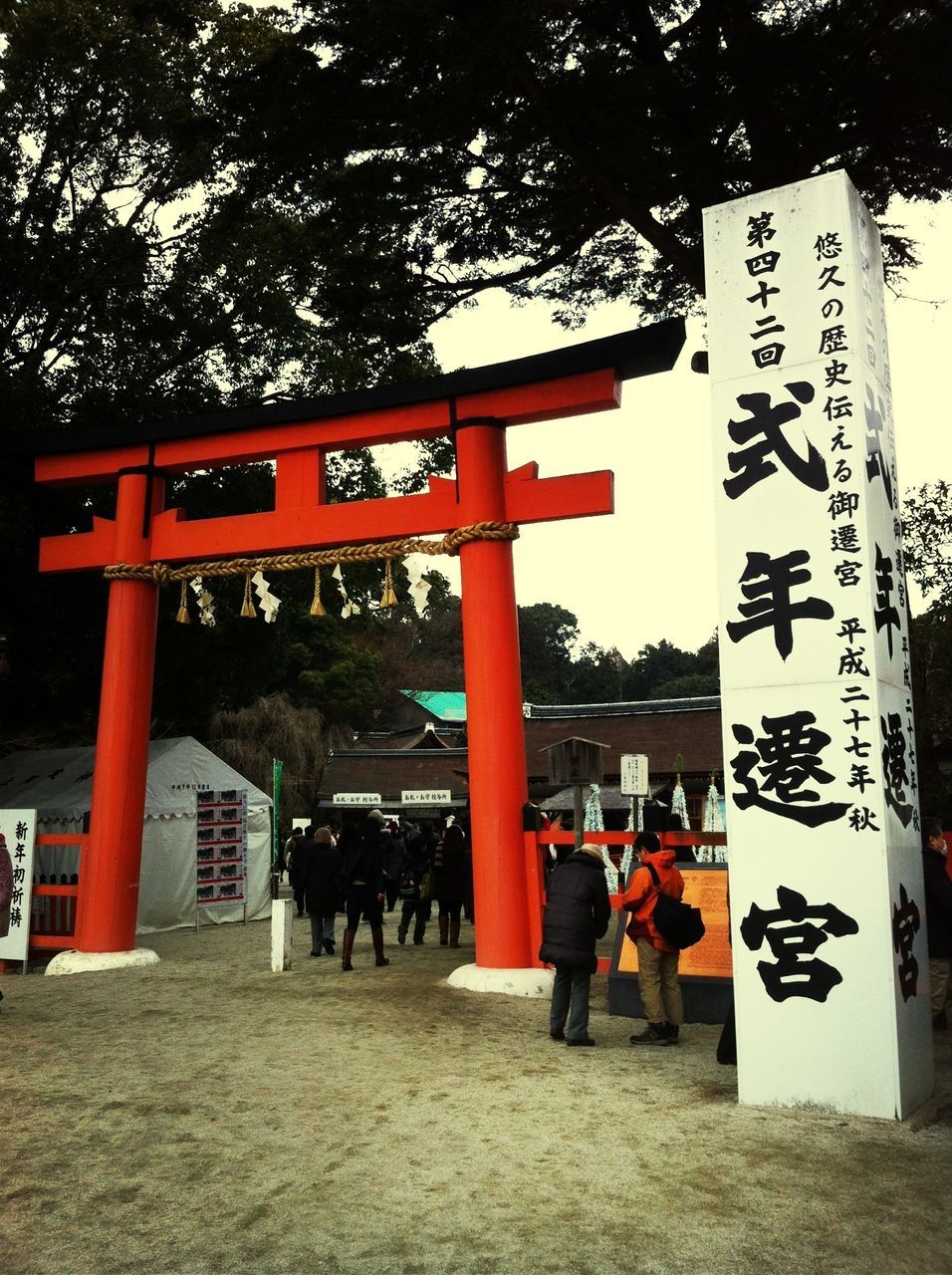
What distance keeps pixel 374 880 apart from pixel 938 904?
521 centimetres

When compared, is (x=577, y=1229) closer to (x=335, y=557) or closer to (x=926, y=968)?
(x=926, y=968)

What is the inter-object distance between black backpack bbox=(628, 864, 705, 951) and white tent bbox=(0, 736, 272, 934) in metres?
8.76

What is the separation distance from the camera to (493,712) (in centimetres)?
880

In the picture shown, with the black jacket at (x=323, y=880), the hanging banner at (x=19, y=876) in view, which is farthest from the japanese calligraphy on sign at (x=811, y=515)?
the hanging banner at (x=19, y=876)

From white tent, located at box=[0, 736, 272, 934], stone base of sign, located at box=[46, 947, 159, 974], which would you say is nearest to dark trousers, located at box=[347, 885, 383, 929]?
stone base of sign, located at box=[46, 947, 159, 974]

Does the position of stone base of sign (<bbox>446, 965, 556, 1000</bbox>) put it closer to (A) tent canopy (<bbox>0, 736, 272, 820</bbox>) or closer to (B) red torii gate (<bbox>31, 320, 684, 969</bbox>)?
(B) red torii gate (<bbox>31, 320, 684, 969</bbox>)

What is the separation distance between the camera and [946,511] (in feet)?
47.5

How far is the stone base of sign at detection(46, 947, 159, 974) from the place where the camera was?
394 inches

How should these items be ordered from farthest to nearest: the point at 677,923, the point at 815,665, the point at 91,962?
1. the point at 91,962
2. the point at 677,923
3. the point at 815,665

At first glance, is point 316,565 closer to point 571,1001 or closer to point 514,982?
point 514,982

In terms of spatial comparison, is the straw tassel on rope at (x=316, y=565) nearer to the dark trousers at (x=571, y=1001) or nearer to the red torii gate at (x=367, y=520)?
the red torii gate at (x=367, y=520)

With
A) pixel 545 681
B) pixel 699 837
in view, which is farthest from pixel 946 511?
pixel 545 681

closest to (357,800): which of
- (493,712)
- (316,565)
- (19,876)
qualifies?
(19,876)

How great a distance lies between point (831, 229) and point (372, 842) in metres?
6.82
